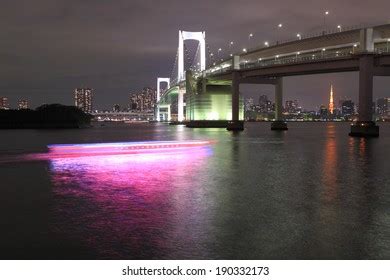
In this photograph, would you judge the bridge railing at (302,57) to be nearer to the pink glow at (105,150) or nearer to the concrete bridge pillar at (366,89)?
the concrete bridge pillar at (366,89)

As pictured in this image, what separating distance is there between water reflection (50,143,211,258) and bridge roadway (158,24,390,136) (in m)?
36.1

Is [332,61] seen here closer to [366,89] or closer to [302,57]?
[366,89]

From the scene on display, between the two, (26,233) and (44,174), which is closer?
(26,233)

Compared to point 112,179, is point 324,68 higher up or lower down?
higher up

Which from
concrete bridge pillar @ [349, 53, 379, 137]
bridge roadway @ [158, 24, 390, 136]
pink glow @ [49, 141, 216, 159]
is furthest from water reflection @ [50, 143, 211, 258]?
bridge roadway @ [158, 24, 390, 136]

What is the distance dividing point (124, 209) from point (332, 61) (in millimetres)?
48836

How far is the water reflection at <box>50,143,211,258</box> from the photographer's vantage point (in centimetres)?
826

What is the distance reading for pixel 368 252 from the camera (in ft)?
25.4

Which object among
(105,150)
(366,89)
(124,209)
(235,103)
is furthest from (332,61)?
(124,209)

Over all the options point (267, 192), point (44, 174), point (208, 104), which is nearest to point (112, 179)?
point (44, 174)

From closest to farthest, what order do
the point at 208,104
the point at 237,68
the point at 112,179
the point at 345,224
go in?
the point at 345,224 → the point at 112,179 → the point at 237,68 → the point at 208,104

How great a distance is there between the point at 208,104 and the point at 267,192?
288 ft

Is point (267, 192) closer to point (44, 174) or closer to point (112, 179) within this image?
point (112, 179)

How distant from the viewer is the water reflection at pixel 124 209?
8258 millimetres
